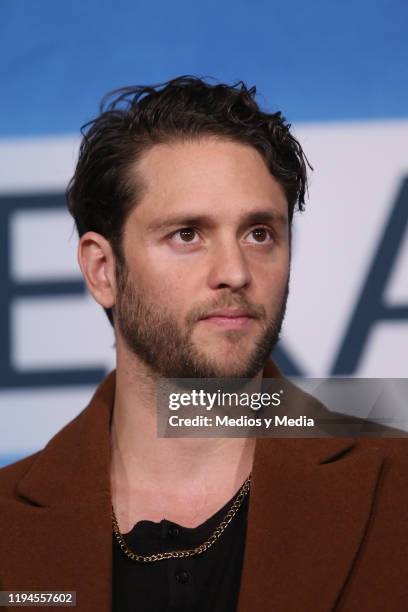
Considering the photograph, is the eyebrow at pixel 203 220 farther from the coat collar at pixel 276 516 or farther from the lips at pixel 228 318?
the coat collar at pixel 276 516

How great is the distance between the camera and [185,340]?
1834 millimetres

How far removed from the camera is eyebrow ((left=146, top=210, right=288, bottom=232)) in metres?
1.84

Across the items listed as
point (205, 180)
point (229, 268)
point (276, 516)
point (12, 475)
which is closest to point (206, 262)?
point (229, 268)

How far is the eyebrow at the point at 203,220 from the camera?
1.84 metres

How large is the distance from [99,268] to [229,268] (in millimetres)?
437

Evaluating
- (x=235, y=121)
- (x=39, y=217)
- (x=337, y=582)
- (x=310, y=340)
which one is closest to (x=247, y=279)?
(x=235, y=121)

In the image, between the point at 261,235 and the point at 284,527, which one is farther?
the point at 261,235

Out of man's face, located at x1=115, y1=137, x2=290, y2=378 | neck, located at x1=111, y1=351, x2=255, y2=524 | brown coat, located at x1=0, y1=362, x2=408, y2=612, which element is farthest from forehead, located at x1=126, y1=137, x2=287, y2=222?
brown coat, located at x1=0, y1=362, x2=408, y2=612

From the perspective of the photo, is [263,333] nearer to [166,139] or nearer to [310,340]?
[166,139]

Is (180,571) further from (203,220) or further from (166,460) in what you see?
(203,220)

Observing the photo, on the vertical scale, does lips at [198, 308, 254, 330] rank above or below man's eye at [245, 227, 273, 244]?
below

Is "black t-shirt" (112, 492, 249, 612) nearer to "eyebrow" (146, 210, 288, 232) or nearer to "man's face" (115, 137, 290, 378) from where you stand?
"man's face" (115, 137, 290, 378)

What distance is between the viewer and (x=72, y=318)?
2545 mm

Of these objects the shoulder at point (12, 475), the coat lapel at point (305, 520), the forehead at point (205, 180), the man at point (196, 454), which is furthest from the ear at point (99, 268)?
the coat lapel at point (305, 520)
